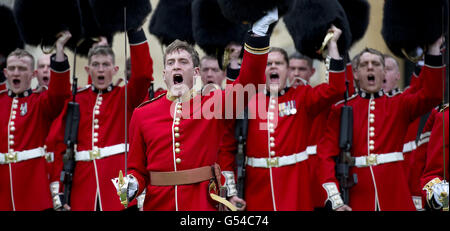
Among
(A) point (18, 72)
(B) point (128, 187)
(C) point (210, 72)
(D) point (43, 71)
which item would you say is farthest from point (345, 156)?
(D) point (43, 71)

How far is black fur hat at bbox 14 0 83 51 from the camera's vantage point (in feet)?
Result: 16.6

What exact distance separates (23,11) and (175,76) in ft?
7.06

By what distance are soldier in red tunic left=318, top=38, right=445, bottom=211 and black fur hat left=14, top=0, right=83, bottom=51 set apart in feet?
6.64

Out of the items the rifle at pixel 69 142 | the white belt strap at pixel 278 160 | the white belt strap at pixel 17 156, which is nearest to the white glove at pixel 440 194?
the white belt strap at pixel 278 160

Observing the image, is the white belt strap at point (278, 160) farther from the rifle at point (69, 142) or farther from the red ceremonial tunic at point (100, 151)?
the rifle at point (69, 142)

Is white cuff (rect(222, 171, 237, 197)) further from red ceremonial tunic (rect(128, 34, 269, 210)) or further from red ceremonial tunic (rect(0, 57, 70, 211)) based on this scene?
red ceremonial tunic (rect(0, 57, 70, 211))

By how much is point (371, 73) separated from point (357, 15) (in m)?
0.56

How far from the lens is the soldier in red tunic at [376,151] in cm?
480

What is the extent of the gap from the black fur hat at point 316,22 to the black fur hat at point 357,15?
0.51 meters

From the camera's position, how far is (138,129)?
3697mm

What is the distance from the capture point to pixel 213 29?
4.96m

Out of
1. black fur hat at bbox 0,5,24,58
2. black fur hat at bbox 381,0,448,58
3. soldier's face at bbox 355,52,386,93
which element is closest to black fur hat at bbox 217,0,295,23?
black fur hat at bbox 381,0,448,58
